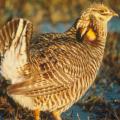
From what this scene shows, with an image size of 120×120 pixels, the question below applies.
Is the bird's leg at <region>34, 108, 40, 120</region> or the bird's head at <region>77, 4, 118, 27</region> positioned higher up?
the bird's head at <region>77, 4, 118, 27</region>

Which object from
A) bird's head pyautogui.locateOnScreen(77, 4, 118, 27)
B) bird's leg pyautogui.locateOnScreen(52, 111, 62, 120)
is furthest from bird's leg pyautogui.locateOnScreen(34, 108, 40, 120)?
bird's head pyautogui.locateOnScreen(77, 4, 118, 27)

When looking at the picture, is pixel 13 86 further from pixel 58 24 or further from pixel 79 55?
pixel 58 24

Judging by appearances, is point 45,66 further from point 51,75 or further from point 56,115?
point 56,115

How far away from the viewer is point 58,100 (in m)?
Result: 6.93

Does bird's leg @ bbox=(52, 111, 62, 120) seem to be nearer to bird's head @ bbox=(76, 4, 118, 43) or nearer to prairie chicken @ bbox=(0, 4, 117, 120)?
prairie chicken @ bbox=(0, 4, 117, 120)

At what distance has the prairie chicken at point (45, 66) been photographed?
21.9ft

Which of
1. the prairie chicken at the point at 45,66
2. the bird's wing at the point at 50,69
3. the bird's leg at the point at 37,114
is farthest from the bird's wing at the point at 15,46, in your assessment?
the bird's leg at the point at 37,114

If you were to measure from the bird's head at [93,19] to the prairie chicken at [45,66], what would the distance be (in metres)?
0.20

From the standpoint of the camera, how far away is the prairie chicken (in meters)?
6.68

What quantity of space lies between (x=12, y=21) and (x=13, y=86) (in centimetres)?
63

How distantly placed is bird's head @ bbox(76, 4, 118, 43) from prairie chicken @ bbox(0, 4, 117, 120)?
0.20 metres

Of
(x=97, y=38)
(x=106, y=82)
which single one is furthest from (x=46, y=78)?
(x=106, y=82)

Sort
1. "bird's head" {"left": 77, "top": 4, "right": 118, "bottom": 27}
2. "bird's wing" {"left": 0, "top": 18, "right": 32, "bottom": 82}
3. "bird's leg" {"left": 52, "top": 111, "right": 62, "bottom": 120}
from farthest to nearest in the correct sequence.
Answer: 1. "bird's head" {"left": 77, "top": 4, "right": 118, "bottom": 27}
2. "bird's leg" {"left": 52, "top": 111, "right": 62, "bottom": 120}
3. "bird's wing" {"left": 0, "top": 18, "right": 32, "bottom": 82}

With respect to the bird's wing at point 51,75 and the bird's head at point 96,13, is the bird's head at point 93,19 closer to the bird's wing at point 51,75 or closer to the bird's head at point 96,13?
the bird's head at point 96,13
